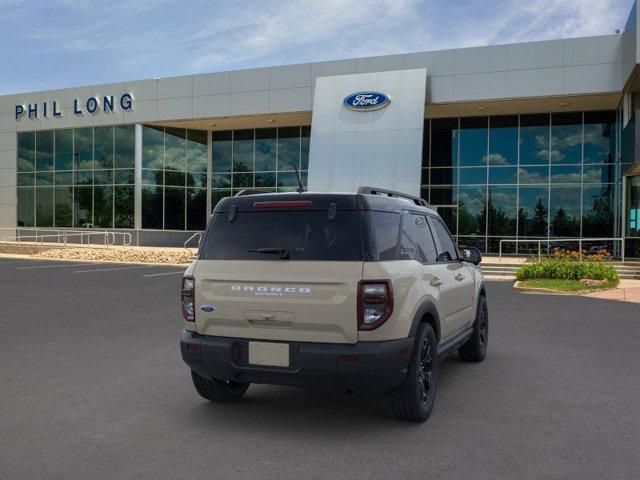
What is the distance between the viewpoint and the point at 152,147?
33125 mm

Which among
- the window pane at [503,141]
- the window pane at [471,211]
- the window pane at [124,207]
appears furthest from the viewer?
the window pane at [124,207]

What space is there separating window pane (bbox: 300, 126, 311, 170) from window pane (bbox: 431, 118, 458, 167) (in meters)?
6.64

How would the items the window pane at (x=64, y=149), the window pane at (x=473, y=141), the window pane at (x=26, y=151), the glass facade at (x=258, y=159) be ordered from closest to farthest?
the window pane at (x=473, y=141)
the glass facade at (x=258, y=159)
the window pane at (x=64, y=149)
the window pane at (x=26, y=151)

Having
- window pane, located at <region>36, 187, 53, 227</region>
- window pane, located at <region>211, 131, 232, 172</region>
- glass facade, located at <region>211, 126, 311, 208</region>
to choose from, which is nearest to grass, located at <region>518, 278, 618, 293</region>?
glass facade, located at <region>211, 126, 311, 208</region>

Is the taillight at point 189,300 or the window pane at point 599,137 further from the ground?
the window pane at point 599,137

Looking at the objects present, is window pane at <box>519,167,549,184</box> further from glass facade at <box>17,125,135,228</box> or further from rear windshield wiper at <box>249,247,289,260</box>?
rear windshield wiper at <box>249,247,289,260</box>

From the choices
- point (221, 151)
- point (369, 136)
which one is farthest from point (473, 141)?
point (221, 151)

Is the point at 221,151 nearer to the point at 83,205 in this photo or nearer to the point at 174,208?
the point at 174,208

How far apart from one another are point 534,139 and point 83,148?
2380 centimetres

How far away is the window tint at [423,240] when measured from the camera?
17.5 feet

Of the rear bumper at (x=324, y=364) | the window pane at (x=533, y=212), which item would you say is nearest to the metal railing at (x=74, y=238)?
the window pane at (x=533, y=212)

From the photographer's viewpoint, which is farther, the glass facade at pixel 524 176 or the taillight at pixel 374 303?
the glass facade at pixel 524 176

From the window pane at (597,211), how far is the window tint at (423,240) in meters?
23.4

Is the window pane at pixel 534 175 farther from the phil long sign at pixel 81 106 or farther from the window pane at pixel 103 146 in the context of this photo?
the window pane at pixel 103 146
